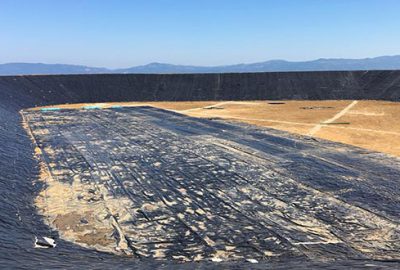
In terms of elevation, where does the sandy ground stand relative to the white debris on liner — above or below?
above

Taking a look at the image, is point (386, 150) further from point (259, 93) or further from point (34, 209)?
point (259, 93)

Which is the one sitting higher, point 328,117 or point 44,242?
point 328,117

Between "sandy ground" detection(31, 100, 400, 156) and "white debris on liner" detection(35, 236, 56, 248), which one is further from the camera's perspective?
"sandy ground" detection(31, 100, 400, 156)

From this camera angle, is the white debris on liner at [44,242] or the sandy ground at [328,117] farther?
the sandy ground at [328,117]

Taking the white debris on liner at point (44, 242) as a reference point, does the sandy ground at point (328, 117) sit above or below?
above

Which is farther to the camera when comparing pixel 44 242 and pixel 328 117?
pixel 328 117

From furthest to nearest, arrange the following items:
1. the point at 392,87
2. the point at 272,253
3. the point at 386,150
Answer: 1. the point at 392,87
2. the point at 386,150
3. the point at 272,253

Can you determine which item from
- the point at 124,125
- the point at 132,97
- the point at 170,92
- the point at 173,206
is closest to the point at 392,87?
the point at 170,92

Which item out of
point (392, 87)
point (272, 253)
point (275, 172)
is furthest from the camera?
point (392, 87)
